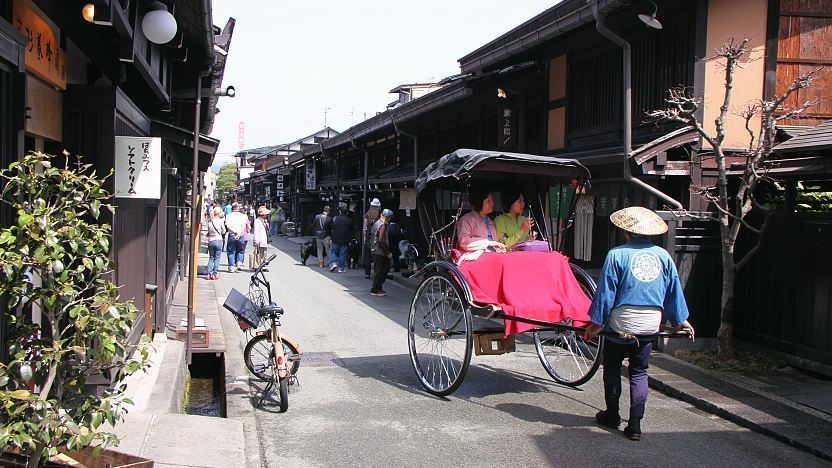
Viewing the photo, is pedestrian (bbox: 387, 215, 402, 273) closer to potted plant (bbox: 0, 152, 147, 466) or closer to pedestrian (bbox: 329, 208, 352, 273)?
pedestrian (bbox: 329, 208, 352, 273)

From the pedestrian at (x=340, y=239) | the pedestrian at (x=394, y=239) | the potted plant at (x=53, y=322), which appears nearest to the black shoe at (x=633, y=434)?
the potted plant at (x=53, y=322)

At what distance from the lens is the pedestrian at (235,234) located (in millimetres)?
19078

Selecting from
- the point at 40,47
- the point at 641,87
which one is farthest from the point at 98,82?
the point at 641,87

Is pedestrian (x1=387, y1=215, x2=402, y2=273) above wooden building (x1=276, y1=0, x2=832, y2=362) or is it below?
below

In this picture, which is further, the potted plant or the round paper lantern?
the round paper lantern

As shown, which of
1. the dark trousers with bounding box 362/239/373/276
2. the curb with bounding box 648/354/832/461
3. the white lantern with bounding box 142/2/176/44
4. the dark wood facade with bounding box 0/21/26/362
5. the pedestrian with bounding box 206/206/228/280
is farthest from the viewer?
the dark trousers with bounding box 362/239/373/276

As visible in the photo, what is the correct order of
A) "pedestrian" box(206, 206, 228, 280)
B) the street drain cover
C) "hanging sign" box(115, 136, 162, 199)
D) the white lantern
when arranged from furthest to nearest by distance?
"pedestrian" box(206, 206, 228, 280), the street drain cover, the white lantern, "hanging sign" box(115, 136, 162, 199)

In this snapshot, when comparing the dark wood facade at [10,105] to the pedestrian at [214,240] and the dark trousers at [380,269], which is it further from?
the pedestrian at [214,240]

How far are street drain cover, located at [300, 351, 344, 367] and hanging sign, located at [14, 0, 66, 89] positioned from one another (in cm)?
456

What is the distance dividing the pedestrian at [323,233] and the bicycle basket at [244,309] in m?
14.4

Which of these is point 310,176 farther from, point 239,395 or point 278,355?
point 278,355

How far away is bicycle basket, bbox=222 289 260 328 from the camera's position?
7.05 metres

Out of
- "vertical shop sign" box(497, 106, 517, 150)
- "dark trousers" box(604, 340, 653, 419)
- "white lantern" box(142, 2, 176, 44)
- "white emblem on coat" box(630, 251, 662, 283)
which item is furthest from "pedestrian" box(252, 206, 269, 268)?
"white emblem on coat" box(630, 251, 662, 283)

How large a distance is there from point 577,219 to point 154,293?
719 centimetres
